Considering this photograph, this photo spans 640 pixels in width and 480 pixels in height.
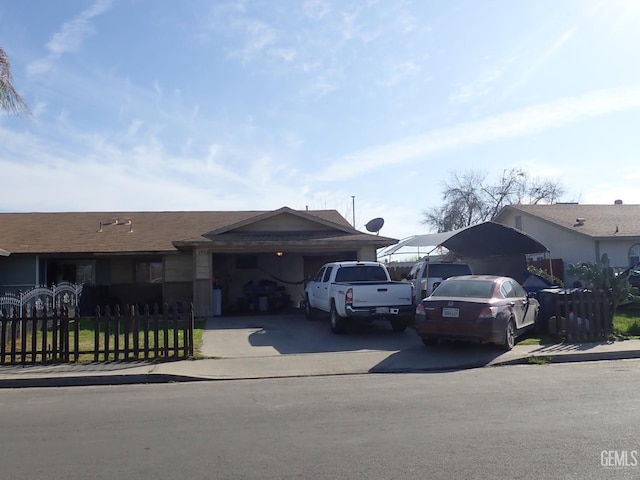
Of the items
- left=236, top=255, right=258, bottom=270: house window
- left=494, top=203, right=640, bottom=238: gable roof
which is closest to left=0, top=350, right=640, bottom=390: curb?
left=236, top=255, right=258, bottom=270: house window

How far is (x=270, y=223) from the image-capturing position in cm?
2156

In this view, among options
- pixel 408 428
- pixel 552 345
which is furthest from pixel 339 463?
pixel 552 345

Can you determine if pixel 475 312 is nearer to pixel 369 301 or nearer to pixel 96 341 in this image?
pixel 369 301

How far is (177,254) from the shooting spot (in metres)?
21.8

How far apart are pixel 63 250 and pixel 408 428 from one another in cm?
1833

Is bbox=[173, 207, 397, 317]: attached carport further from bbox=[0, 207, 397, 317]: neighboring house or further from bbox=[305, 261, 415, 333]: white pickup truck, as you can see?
bbox=[305, 261, 415, 333]: white pickup truck

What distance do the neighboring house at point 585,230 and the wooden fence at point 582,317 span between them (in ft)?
41.8

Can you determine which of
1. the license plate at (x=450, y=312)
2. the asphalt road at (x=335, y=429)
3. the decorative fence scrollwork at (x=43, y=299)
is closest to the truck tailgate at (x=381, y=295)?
the license plate at (x=450, y=312)

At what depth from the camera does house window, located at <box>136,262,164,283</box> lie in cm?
2369

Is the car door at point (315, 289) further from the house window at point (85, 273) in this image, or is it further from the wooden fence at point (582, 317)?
the house window at point (85, 273)

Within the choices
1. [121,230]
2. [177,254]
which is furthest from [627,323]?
[121,230]

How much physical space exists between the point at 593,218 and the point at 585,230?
3022 mm

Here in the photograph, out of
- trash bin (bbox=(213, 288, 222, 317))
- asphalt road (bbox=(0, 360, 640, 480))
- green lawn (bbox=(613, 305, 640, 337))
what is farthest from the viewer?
trash bin (bbox=(213, 288, 222, 317))

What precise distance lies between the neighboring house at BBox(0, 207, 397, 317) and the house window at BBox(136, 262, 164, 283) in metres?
0.04
